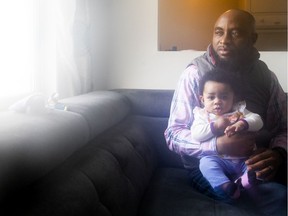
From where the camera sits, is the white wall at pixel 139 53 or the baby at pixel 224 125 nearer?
the baby at pixel 224 125

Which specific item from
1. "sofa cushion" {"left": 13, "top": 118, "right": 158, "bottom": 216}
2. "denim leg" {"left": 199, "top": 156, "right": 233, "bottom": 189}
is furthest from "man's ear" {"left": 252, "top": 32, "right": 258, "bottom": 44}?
"sofa cushion" {"left": 13, "top": 118, "right": 158, "bottom": 216}

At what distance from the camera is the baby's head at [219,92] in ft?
2.81

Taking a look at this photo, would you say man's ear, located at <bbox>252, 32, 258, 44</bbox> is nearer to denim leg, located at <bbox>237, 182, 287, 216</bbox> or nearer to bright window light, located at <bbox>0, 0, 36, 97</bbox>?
denim leg, located at <bbox>237, 182, 287, 216</bbox>

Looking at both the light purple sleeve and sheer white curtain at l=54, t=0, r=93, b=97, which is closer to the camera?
the light purple sleeve

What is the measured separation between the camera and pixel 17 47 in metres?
1.02

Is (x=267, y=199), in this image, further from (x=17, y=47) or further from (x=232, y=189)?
(x=17, y=47)

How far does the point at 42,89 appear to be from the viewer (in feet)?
3.75

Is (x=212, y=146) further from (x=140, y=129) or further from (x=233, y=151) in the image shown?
(x=140, y=129)

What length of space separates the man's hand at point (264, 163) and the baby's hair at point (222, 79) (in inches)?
7.3

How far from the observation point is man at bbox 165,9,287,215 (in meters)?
0.84

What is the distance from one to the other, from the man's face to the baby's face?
106mm

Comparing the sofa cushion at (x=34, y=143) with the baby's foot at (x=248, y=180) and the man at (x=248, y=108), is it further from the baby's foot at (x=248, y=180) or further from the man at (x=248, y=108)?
the baby's foot at (x=248, y=180)

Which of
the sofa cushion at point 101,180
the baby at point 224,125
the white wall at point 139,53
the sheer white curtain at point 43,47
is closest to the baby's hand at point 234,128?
the baby at point 224,125

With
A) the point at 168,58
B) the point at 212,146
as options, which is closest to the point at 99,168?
the point at 212,146
